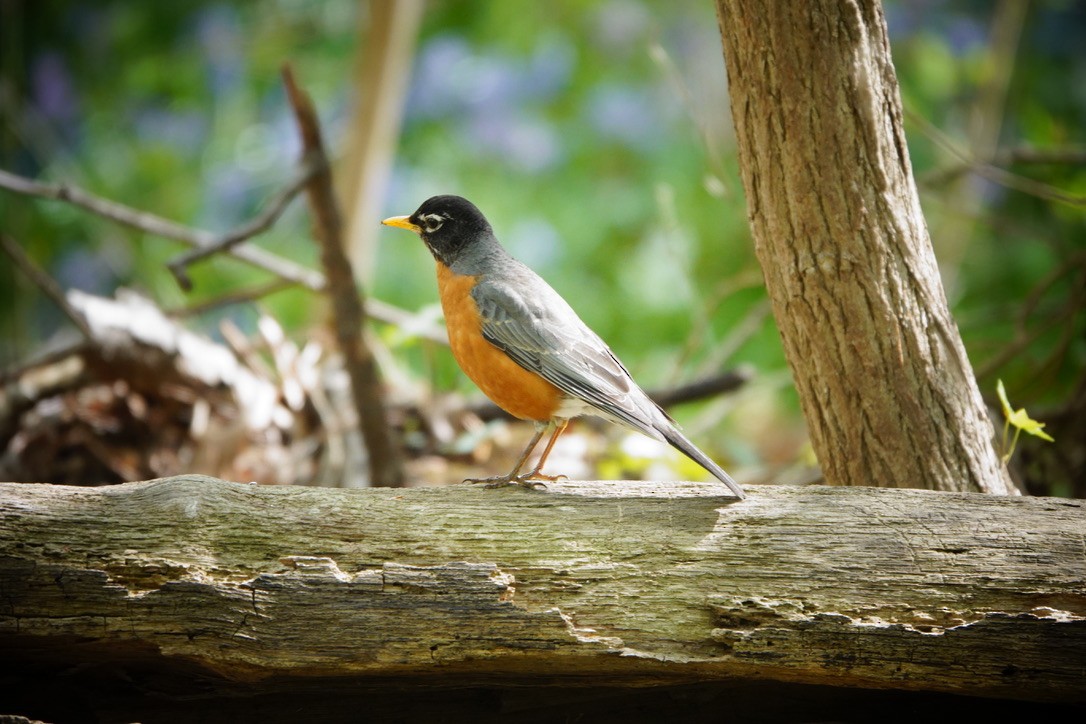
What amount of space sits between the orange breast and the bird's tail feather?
43cm

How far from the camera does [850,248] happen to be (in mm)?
2615

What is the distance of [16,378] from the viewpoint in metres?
4.56

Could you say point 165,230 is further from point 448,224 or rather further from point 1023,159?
point 1023,159

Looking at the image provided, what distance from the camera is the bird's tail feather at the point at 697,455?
95.9 inches

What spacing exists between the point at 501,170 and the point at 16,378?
14.0 ft

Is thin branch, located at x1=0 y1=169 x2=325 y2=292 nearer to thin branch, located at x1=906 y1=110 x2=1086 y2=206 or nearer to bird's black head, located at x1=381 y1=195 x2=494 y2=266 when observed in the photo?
bird's black head, located at x1=381 y1=195 x2=494 y2=266

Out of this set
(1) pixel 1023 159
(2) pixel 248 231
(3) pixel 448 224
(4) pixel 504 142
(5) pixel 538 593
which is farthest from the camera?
(4) pixel 504 142

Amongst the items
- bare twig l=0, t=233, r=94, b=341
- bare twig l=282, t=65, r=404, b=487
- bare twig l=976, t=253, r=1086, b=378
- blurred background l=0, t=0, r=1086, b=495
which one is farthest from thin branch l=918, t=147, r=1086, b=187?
bare twig l=0, t=233, r=94, b=341

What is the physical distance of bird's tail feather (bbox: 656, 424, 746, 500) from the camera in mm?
2436

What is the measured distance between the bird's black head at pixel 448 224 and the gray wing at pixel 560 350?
0.34m

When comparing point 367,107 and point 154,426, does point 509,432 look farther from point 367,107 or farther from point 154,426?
point 367,107

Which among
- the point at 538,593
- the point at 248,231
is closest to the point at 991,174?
the point at 538,593

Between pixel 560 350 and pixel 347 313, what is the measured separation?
4.97 feet

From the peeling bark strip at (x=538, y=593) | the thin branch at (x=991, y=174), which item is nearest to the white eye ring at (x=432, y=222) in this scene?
the peeling bark strip at (x=538, y=593)
